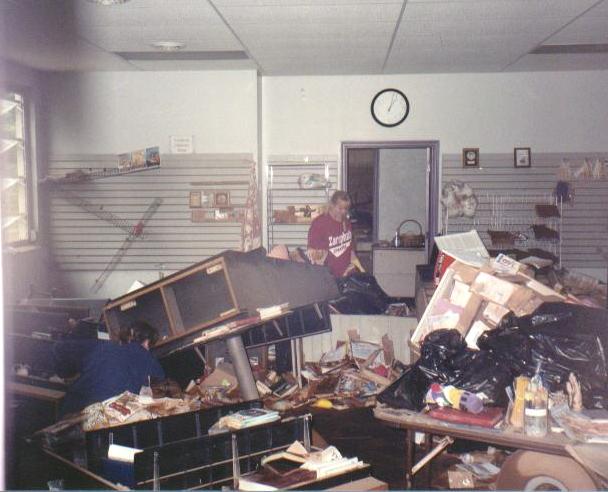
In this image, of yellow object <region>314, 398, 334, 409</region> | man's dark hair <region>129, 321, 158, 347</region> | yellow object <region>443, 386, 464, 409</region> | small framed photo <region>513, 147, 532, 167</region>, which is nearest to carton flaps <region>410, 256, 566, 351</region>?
yellow object <region>443, 386, 464, 409</region>

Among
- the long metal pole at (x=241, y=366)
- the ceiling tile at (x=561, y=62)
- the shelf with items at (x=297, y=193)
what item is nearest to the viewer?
the long metal pole at (x=241, y=366)

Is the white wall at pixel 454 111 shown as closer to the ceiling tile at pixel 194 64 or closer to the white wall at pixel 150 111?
the white wall at pixel 150 111

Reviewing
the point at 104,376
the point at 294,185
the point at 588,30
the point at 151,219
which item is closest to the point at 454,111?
the point at 294,185

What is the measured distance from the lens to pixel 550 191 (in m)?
8.14

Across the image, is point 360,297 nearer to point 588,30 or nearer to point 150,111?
point 588,30

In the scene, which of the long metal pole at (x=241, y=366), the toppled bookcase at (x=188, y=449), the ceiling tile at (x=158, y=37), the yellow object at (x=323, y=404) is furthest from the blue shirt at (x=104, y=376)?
the ceiling tile at (x=158, y=37)

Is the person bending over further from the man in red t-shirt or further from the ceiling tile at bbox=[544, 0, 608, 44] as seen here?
the ceiling tile at bbox=[544, 0, 608, 44]

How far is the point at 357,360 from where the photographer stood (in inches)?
237

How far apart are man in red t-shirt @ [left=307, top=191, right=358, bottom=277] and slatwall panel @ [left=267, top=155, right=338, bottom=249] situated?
3.15 feet

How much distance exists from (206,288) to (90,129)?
4.26 m

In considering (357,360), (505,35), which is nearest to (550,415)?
(357,360)

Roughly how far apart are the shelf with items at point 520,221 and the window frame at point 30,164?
526cm

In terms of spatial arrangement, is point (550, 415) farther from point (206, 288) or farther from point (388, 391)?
point (206, 288)

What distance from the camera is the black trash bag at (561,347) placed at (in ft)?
12.1
